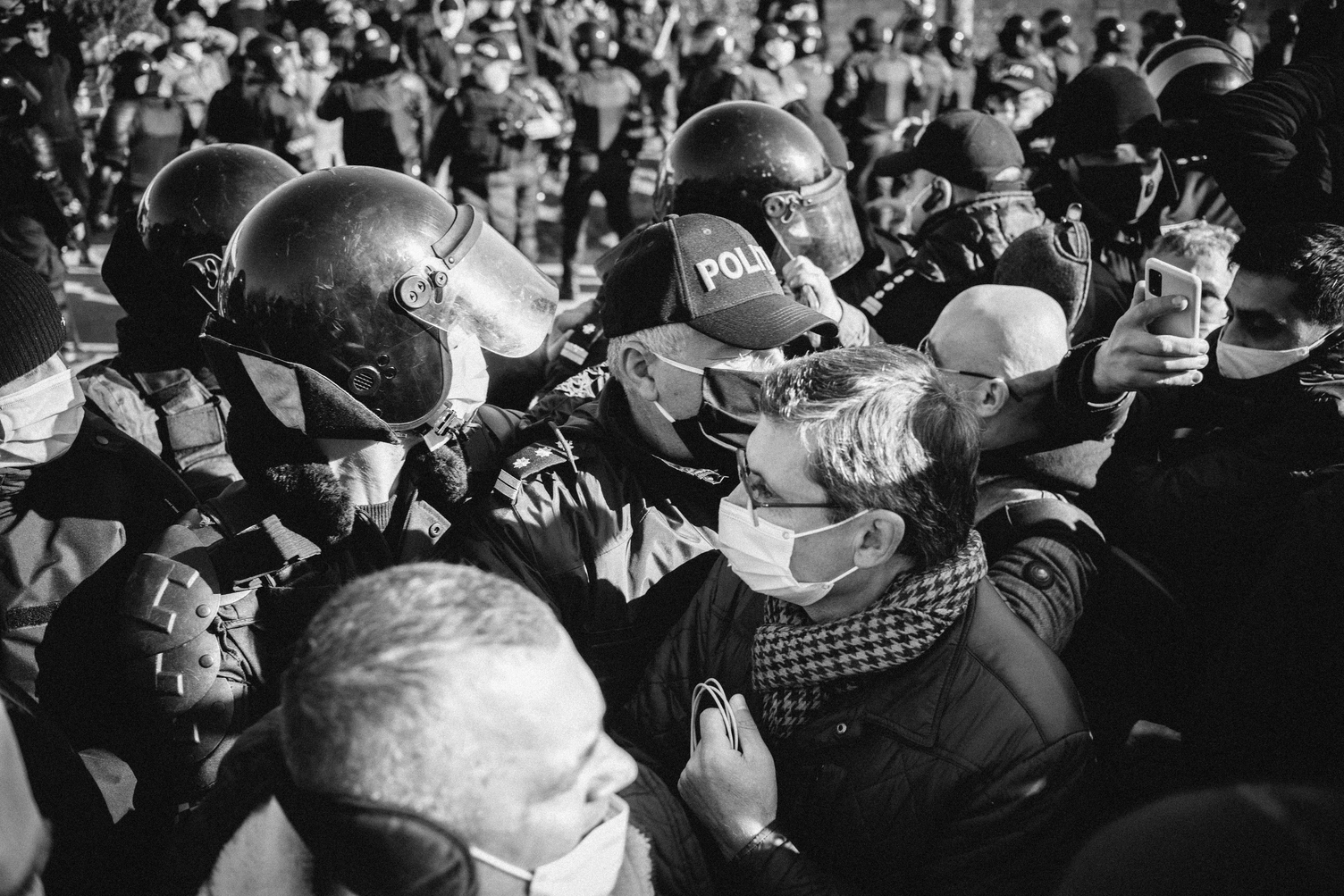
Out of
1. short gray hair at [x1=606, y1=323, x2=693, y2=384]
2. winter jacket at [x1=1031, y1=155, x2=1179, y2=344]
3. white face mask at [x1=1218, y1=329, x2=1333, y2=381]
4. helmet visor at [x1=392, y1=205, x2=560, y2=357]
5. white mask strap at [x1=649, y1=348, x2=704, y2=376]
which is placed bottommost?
winter jacket at [x1=1031, y1=155, x2=1179, y2=344]

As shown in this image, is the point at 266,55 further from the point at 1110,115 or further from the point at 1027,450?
the point at 1027,450

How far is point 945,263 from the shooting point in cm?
433

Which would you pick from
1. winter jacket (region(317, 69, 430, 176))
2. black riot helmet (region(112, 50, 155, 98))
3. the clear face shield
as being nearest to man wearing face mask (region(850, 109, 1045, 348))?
the clear face shield

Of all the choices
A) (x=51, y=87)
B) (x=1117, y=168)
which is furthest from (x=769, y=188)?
(x=51, y=87)

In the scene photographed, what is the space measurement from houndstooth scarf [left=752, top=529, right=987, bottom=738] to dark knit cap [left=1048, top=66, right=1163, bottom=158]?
3.43 m

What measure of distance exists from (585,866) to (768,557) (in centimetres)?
77

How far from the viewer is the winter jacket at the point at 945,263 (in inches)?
166

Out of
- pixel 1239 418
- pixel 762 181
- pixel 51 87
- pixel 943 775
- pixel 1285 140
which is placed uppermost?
pixel 1285 140

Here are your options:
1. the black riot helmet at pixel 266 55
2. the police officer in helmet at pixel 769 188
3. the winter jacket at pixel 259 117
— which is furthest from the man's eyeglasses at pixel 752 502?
the black riot helmet at pixel 266 55

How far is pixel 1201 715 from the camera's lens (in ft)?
6.79

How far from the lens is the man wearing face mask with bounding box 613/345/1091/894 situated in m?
1.68

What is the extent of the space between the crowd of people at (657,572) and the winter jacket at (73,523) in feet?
0.03

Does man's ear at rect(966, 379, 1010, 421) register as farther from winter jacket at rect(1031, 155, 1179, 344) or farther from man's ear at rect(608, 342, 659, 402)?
winter jacket at rect(1031, 155, 1179, 344)

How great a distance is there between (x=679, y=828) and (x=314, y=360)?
121 centimetres
